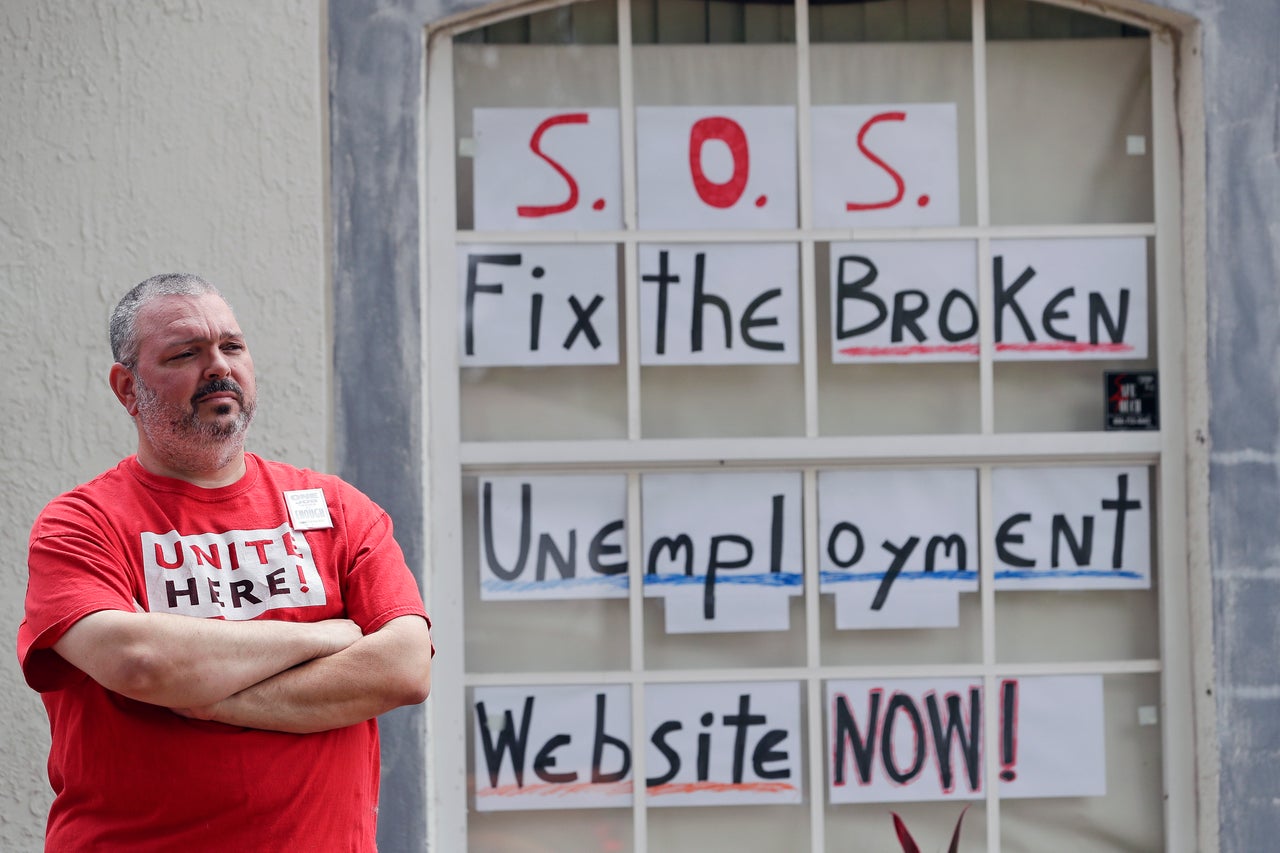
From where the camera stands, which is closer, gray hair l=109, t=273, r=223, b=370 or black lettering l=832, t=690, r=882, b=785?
gray hair l=109, t=273, r=223, b=370

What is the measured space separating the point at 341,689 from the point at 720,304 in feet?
5.21

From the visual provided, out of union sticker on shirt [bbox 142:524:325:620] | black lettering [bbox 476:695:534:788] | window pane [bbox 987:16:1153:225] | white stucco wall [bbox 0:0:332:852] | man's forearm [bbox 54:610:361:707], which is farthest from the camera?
window pane [bbox 987:16:1153:225]

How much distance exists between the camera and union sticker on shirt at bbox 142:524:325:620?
6.10 feet

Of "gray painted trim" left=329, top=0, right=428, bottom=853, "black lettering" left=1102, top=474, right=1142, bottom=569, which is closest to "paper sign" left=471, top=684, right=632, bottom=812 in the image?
"gray painted trim" left=329, top=0, right=428, bottom=853

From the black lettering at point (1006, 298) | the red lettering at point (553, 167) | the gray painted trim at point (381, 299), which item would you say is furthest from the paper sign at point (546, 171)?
the black lettering at point (1006, 298)

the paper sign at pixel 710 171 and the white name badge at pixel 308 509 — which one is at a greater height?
the paper sign at pixel 710 171

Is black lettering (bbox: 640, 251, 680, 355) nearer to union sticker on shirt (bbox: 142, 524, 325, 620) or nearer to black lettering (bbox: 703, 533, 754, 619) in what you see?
black lettering (bbox: 703, 533, 754, 619)

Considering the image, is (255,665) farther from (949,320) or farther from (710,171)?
(949,320)

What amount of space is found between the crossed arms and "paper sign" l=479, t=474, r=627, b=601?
1.08m

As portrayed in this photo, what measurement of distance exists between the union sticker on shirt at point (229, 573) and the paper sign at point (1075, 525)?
6.23 ft

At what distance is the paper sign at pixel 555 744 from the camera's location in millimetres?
3014

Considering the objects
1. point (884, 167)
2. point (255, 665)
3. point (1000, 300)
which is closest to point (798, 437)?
point (1000, 300)

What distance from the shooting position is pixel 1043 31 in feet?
10.3

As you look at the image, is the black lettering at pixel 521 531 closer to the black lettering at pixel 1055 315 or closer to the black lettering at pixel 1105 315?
the black lettering at pixel 1055 315
